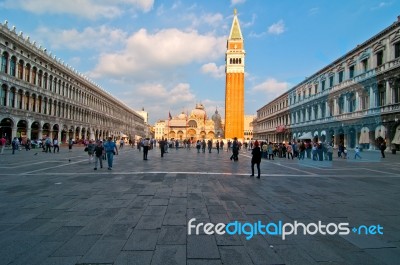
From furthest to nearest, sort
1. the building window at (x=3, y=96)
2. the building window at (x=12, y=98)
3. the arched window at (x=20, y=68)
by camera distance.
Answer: the arched window at (x=20, y=68) → the building window at (x=12, y=98) → the building window at (x=3, y=96)

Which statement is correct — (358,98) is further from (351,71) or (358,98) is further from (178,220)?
(178,220)

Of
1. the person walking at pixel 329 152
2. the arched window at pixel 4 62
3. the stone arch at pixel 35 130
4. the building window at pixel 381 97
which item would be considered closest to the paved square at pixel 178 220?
the person walking at pixel 329 152

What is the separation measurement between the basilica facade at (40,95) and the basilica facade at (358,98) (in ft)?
123

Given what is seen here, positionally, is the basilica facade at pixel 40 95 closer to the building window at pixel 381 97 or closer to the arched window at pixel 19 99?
the arched window at pixel 19 99

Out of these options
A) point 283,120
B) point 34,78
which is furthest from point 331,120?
Answer: point 34,78

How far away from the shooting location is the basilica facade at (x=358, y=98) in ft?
83.4

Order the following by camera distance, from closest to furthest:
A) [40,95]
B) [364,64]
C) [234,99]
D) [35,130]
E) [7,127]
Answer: [7,127] < [364,64] < [35,130] < [40,95] < [234,99]

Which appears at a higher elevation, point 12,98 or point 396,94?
point 396,94

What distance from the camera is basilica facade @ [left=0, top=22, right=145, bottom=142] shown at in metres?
29.5

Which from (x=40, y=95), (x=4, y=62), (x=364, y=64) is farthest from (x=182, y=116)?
(x=364, y=64)

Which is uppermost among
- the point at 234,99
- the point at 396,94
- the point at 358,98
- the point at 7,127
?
the point at 234,99

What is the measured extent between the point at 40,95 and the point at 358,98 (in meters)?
45.2

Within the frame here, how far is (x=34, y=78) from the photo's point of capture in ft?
116

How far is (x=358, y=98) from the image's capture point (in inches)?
1221
